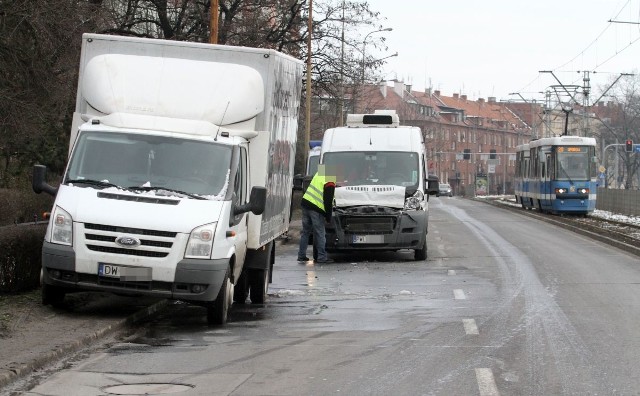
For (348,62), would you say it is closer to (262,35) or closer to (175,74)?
(262,35)

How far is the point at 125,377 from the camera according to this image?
904 centimetres

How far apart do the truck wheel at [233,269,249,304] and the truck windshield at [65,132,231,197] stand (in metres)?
2.30

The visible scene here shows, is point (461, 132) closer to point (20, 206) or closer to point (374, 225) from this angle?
point (20, 206)

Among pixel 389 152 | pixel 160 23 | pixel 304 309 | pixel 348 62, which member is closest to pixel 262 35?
pixel 160 23

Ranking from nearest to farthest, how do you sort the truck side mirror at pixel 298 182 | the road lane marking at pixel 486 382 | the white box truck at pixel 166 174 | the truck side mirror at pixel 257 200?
the road lane marking at pixel 486 382 → the white box truck at pixel 166 174 → the truck side mirror at pixel 257 200 → the truck side mirror at pixel 298 182

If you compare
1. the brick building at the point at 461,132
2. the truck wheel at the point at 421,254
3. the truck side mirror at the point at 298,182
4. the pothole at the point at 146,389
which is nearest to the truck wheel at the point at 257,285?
the pothole at the point at 146,389

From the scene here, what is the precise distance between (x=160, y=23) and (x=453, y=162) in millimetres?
124298

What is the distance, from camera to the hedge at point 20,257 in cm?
1286

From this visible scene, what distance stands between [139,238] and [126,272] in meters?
0.38

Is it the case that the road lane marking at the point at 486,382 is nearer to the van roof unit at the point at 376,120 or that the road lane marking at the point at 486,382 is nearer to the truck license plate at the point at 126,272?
the truck license plate at the point at 126,272

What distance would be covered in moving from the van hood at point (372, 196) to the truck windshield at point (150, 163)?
9607mm

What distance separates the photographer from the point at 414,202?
22.4 m

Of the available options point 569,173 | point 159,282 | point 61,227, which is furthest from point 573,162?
point 61,227

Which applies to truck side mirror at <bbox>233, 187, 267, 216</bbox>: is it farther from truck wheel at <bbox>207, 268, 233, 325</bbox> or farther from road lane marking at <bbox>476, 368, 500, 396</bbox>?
road lane marking at <bbox>476, 368, 500, 396</bbox>
